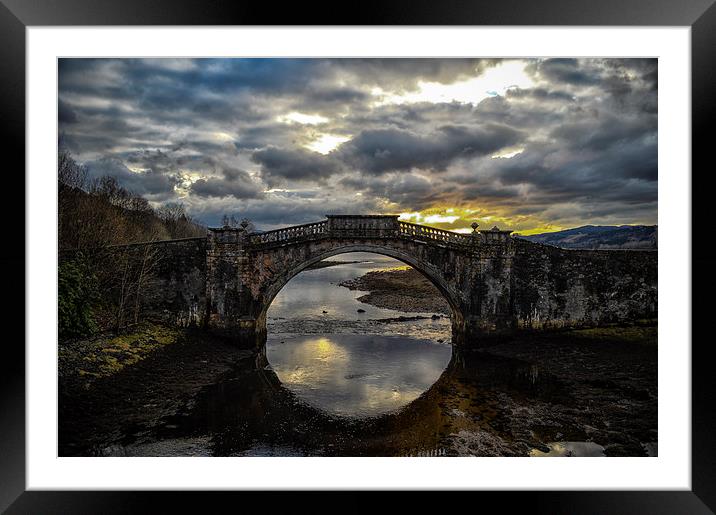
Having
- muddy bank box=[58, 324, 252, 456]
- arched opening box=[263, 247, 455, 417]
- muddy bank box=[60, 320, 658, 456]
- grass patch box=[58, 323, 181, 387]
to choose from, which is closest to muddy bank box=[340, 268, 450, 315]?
arched opening box=[263, 247, 455, 417]

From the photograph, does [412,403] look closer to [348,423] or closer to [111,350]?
[348,423]

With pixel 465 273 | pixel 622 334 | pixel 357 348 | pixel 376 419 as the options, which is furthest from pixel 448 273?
pixel 376 419

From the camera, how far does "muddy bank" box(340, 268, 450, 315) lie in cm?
2280

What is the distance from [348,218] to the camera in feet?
44.2

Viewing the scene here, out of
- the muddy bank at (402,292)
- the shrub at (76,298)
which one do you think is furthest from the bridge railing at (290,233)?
the muddy bank at (402,292)

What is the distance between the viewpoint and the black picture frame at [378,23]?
519 cm

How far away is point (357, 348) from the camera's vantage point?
47.0ft

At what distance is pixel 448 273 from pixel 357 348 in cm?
419

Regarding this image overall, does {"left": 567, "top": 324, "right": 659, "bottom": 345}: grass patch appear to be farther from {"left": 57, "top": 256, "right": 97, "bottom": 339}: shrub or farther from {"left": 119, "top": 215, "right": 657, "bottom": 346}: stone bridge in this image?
{"left": 57, "top": 256, "right": 97, "bottom": 339}: shrub

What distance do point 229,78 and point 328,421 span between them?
867 centimetres

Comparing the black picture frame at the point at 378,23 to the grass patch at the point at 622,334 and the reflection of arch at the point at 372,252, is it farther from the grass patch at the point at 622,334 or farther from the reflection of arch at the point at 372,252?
the grass patch at the point at 622,334

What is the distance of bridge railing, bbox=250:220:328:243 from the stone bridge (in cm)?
3
